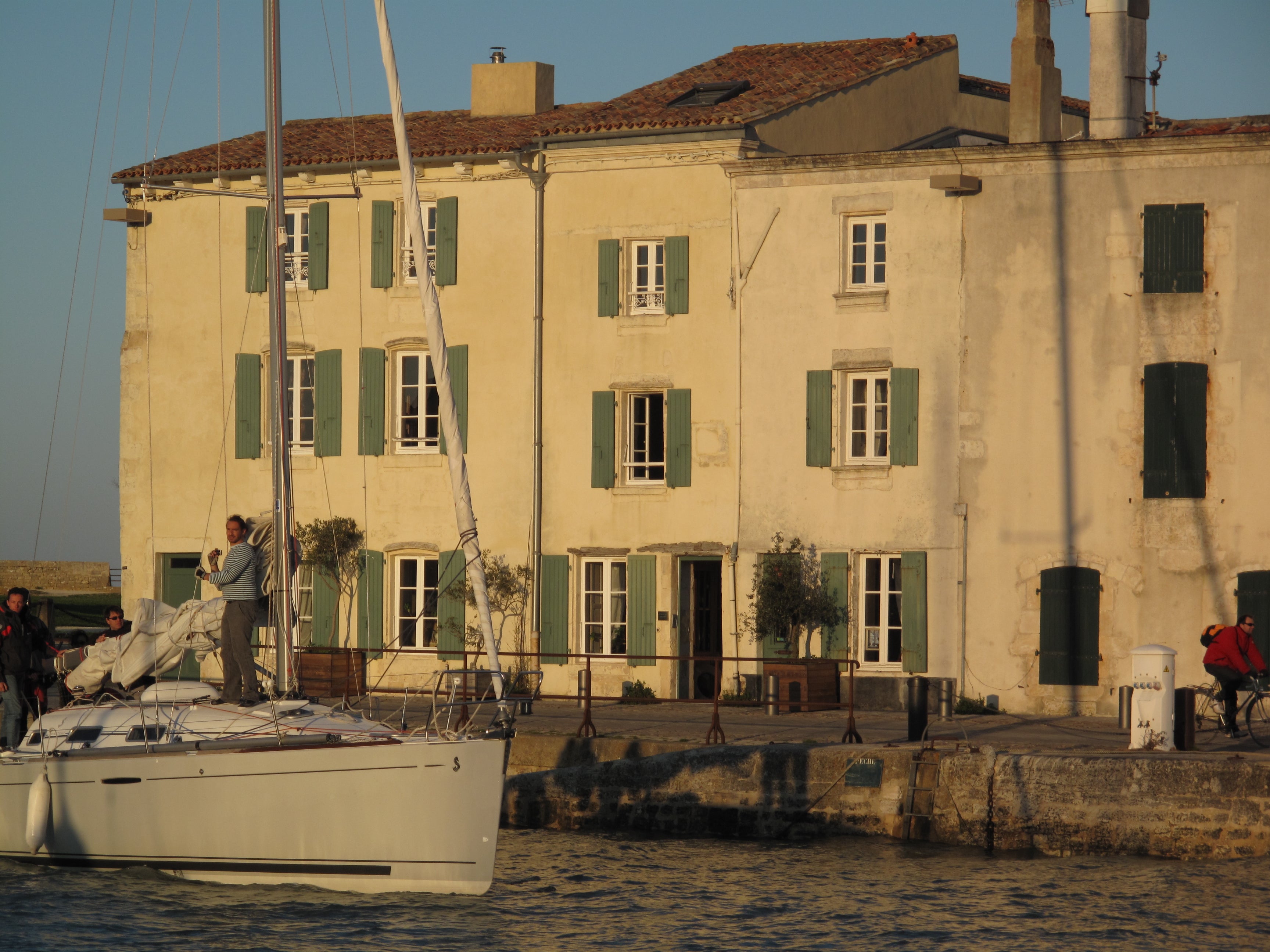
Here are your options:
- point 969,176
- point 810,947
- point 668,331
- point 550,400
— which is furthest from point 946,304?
point 810,947

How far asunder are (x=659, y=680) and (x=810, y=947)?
41.3 feet

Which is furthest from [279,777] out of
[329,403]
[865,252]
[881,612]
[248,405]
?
[248,405]

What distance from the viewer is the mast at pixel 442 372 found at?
1702cm

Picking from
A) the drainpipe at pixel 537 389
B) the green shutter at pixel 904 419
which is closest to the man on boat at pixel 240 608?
the drainpipe at pixel 537 389

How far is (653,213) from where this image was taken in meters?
29.0

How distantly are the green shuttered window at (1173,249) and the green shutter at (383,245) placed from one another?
11.9m

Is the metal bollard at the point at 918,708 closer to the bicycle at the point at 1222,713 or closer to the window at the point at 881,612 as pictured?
the bicycle at the point at 1222,713

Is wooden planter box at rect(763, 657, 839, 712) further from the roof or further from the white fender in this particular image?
the white fender

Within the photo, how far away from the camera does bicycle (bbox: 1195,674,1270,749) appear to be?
2134 cm

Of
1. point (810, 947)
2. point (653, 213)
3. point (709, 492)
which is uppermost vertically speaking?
point (653, 213)

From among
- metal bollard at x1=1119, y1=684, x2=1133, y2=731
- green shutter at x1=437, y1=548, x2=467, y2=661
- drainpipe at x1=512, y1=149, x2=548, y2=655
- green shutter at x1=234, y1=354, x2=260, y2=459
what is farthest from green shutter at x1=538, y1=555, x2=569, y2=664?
metal bollard at x1=1119, y1=684, x2=1133, y2=731

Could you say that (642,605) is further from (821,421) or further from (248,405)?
(248,405)

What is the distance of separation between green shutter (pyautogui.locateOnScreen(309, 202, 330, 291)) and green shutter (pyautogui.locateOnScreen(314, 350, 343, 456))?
48.7 inches

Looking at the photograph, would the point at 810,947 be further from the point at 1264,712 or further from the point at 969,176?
the point at 969,176
